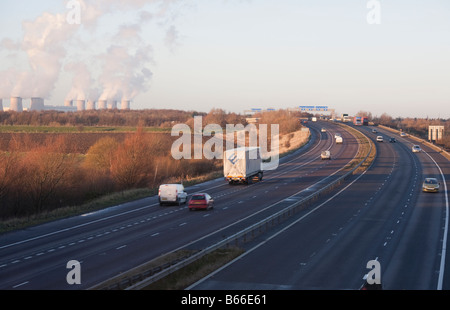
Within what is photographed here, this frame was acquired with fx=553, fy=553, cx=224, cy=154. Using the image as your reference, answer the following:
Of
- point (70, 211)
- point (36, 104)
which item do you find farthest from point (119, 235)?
Result: point (36, 104)

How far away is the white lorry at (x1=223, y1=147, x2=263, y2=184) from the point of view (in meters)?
49.9

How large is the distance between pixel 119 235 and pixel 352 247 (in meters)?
11.1

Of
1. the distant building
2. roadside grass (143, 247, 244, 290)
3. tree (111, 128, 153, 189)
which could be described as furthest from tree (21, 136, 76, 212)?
the distant building

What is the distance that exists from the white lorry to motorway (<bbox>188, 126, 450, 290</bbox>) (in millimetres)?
9700

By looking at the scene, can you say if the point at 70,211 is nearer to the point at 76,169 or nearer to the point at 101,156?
the point at 76,169

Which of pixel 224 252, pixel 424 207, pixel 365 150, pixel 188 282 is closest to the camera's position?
pixel 188 282

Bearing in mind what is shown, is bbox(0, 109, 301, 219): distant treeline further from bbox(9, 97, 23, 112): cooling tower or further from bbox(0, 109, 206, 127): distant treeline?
bbox(9, 97, 23, 112): cooling tower

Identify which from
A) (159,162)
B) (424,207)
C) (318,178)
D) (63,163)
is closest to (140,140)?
(159,162)

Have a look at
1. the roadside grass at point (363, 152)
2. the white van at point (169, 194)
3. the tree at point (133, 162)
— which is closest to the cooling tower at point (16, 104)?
the roadside grass at point (363, 152)

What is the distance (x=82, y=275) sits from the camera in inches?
719

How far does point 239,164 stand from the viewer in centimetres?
5006

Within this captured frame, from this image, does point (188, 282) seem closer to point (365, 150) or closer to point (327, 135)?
point (365, 150)

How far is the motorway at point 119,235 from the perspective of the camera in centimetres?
1892

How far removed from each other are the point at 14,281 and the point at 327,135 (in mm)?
111560
